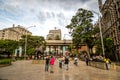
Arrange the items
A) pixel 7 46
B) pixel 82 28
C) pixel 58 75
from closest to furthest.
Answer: pixel 58 75 → pixel 82 28 → pixel 7 46

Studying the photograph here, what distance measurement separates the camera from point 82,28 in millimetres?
43281

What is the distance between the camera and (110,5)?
38.8 metres

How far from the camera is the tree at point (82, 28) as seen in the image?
43.0 metres

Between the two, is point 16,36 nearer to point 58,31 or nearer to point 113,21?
point 58,31

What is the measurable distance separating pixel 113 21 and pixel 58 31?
128154mm

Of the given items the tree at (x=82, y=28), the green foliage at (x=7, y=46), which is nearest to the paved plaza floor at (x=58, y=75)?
the tree at (x=82, y=28)

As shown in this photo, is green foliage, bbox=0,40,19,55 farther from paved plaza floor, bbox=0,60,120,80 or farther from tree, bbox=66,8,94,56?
paved plaza floor, bbox=0,60,120,80

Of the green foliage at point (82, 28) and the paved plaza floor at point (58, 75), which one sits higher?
the green foliage at point (82, 28)

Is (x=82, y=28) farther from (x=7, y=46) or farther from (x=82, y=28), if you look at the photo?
(x=7, y=46)

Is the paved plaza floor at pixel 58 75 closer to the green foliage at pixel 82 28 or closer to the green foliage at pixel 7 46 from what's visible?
the green foliage at pixel 82 28

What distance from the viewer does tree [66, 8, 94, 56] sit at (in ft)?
141

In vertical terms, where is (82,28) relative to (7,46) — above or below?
above

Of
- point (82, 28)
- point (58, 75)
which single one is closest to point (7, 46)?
point (82, 28)

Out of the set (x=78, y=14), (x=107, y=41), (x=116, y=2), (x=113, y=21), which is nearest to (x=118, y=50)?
(x=107, y=41)
